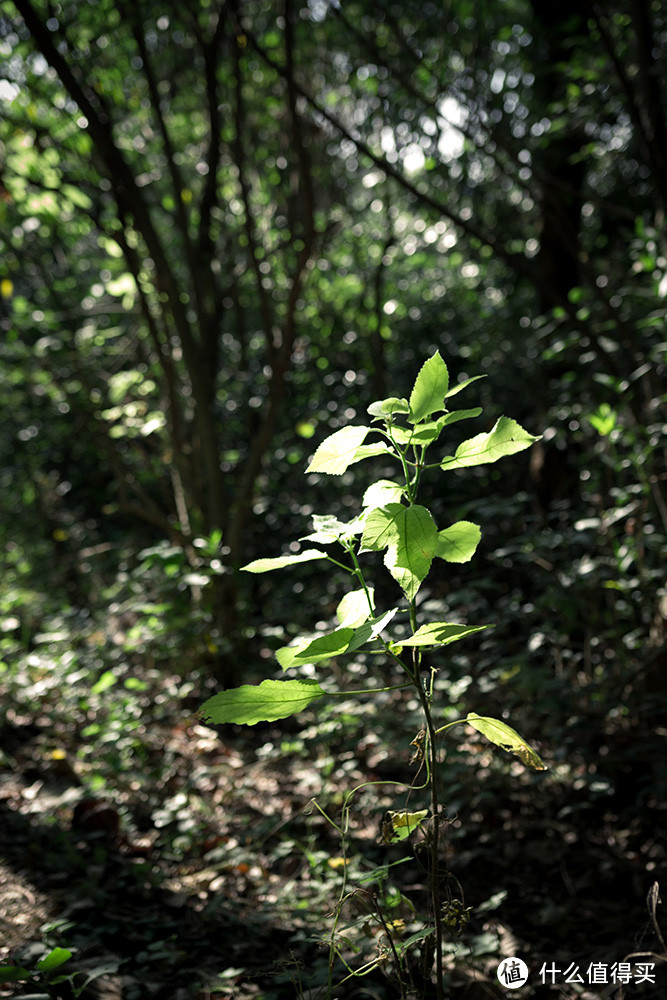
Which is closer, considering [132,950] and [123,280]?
[132,950]

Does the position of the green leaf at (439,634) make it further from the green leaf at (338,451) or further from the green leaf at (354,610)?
the green leaf at (338,451)

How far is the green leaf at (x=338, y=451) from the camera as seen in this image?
1044 millimetres

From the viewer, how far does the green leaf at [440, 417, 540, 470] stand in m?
1.00

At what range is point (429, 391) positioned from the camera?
40.9 inches

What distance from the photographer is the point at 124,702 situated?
9.30 ft

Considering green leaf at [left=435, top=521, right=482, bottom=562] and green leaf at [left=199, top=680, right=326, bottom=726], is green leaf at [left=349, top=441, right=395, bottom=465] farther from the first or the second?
green leaf at [left=199, top=680, right=326, bottom=726]

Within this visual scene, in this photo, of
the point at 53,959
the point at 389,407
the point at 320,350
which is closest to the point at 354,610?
the point at 389,407

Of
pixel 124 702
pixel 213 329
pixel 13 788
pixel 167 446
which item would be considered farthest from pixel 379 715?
pixel 213 329

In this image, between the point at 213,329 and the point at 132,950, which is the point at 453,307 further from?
the point at 132,950

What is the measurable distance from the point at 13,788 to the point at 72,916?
38.2 inches

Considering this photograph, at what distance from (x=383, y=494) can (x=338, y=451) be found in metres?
0.10

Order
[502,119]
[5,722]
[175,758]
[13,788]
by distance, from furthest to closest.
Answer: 1. [502,119]
2. [5,722]
3. [175,758]
4. [13,788]

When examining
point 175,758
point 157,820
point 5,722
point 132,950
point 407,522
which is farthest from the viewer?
point 5,722

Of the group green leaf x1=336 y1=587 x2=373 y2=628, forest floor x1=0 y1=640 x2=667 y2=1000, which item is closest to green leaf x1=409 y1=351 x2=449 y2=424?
green leaf x1=336 y1=587 x2=373 y2=628
